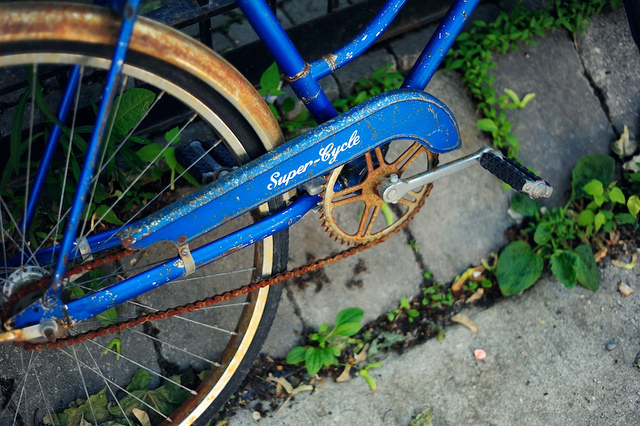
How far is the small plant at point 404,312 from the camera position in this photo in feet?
9.86

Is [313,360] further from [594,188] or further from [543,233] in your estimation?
[594,188]

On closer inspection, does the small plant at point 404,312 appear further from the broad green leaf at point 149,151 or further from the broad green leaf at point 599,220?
the broad green leaf at point 149,151

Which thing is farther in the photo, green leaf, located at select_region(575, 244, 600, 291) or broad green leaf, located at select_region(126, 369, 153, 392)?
green leaf, located at select_region(575, 244, 600, 291)

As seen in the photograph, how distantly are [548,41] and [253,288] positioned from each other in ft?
6.67

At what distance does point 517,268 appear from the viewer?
→ 3.07m

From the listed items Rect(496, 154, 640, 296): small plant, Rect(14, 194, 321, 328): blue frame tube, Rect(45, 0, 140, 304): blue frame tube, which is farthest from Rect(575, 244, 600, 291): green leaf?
Rect(45, 0, 140, 304): blue frame tube

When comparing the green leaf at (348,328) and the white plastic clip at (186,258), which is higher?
the white plastic clip at (186,258)

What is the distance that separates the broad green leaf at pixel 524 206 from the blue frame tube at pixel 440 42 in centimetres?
103

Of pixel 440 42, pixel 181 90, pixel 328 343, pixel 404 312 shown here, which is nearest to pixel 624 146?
pixel 404 312

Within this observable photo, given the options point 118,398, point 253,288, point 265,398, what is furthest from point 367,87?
point 118,398

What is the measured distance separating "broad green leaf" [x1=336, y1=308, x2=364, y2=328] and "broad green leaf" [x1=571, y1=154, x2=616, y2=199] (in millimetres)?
1148

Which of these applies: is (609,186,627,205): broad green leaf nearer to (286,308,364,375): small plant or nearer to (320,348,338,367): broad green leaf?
(286,308,364,375): small plant

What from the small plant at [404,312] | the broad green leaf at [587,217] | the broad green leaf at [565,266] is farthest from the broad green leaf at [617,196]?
the small plant at [404,312]

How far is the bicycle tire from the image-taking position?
1713mm
